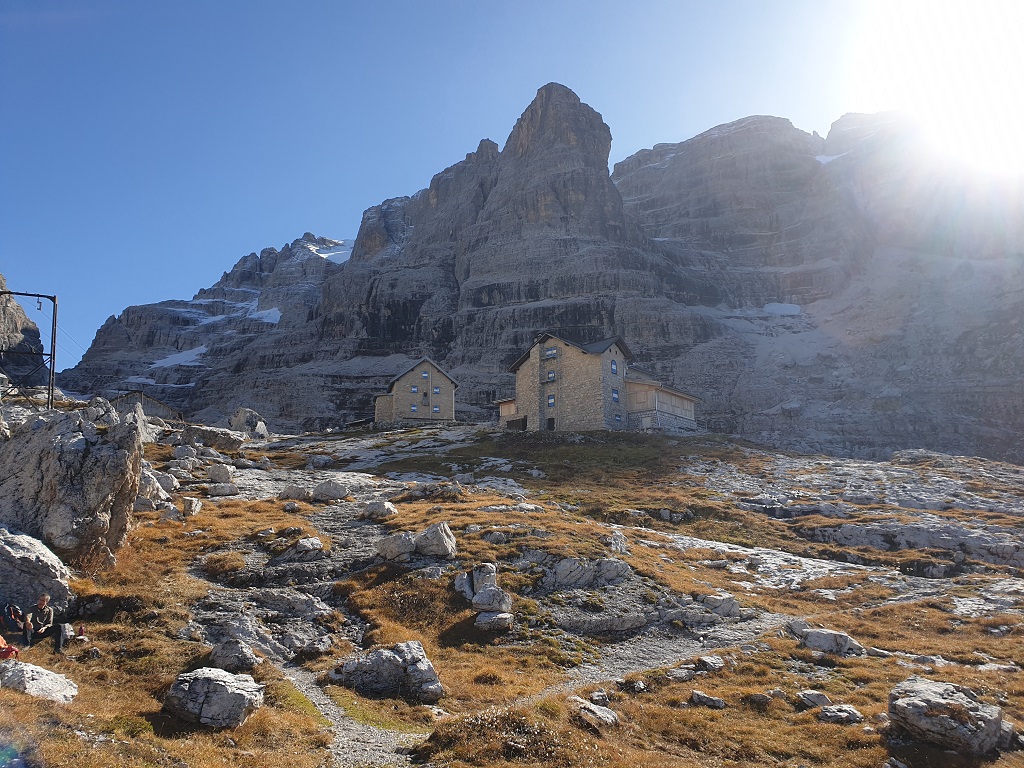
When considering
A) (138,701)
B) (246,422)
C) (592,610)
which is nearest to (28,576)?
(138,701)

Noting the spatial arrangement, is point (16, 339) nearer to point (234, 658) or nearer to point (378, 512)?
point (378, 512)

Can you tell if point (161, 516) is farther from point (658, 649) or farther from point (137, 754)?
point (658, 649)

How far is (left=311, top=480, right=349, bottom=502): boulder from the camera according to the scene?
38.8m

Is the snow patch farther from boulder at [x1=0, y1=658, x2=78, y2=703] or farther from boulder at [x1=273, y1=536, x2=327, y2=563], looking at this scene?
boulder at [x1=0, y1=658, x2=78, y2=703]

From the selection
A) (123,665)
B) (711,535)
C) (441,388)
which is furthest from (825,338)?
(123,665)

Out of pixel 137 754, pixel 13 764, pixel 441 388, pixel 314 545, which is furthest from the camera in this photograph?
pixel 441 388

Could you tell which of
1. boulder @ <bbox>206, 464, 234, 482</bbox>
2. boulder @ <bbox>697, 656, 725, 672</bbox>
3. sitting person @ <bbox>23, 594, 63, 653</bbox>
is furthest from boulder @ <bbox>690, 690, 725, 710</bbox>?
boulder @ <bbox>206, 464, 234, 482</bbox>

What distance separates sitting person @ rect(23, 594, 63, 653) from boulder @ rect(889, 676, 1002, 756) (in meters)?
21.0

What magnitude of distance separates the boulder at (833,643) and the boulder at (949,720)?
5774mm

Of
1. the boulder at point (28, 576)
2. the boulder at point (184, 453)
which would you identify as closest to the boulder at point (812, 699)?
the boulder at point (28, 576)

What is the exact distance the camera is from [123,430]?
83.1 feet

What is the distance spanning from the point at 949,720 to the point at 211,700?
54.6ft

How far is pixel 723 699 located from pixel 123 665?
1577cm

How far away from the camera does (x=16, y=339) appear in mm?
141375
